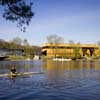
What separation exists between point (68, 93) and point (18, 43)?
17636cm

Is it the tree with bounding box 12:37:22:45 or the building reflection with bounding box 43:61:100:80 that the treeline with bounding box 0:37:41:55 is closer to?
the tree with bounding box 12:37:22:45

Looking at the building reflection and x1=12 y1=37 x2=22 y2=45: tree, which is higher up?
x1=12 y1=37 x2=22 y2=45: tree

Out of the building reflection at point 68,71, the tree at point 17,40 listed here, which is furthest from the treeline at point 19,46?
the building reflection at point 68,71

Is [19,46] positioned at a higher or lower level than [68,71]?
higher

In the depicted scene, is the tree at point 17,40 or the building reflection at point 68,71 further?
the tree at point 17,40

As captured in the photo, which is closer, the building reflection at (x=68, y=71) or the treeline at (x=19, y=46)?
the building reflection at (x=68, y=71)

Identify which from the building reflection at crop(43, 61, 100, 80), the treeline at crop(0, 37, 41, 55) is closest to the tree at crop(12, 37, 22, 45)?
the treeline at crop(0, 37, 41, 55)

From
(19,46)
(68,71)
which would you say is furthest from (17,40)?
(68,71)

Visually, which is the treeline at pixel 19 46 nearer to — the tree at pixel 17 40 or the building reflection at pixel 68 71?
the tree at pixel 17 40

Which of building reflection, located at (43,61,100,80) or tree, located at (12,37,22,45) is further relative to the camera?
tree, located at (12,37,22,45)

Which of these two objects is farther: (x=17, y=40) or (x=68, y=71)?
(x=17, y=40)

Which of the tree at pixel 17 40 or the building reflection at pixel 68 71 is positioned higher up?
the tree at pixel 17 40

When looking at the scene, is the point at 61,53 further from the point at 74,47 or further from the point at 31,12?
the point at 31,12

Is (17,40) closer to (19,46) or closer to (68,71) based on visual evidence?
(19,46)
